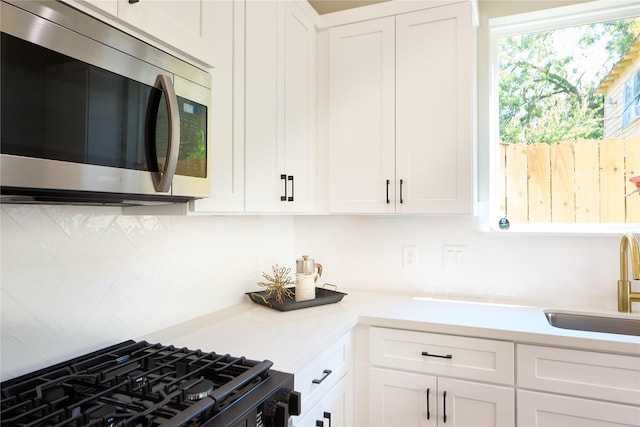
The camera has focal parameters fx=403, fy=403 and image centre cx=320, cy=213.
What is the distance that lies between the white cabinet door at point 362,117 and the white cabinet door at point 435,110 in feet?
0.19

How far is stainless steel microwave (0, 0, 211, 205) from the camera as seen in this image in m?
0.75

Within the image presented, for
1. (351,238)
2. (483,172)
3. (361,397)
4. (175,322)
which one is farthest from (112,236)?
(483,172)

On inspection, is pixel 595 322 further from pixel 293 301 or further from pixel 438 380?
pixel 293 301

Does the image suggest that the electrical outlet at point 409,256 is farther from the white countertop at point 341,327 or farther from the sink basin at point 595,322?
the sink basin at point 595,322

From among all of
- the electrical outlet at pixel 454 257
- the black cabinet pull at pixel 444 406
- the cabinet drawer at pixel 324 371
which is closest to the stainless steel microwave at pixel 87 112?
the cabinet drawer at pixel 324 371

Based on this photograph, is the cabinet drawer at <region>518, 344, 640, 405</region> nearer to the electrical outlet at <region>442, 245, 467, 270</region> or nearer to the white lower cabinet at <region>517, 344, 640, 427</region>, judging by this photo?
the white lower cabinet at <region>517, 344, 640, 427</region>

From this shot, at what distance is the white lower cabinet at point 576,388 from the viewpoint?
1429mm

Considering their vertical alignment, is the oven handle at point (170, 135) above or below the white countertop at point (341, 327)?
above

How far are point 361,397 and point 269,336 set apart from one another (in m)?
0.62

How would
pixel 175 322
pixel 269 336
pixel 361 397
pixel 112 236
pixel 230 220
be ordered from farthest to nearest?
pixel 230 220
pixel 361 397
pixel 175 322
pixel 269 336
pixel 112 236

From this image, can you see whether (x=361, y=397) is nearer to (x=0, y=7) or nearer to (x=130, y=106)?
(x=130, y=106)

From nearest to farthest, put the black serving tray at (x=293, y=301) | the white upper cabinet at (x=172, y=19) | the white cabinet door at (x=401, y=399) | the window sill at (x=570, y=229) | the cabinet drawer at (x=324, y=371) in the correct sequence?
the white upper cabinet at (x=172, y=19) → the cabinet drawer at (x=324, y=371) → the white cabinet door at (x=401, y=399) → the black serving tray at (x=293, y=301) → the window sill at (x=570, y=229)

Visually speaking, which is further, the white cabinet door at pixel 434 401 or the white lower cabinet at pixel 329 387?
the white cabinet door at pixel 434 401

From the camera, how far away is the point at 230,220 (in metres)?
1.94
